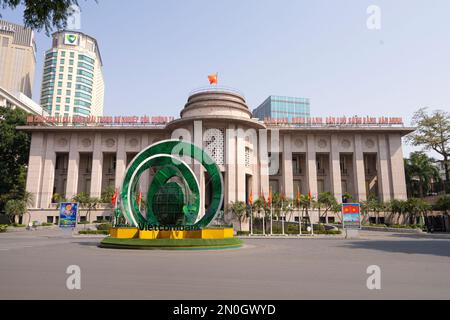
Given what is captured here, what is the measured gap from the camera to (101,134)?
55500mm

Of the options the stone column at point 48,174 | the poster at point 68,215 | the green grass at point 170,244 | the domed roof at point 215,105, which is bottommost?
the green grass at point 170,244

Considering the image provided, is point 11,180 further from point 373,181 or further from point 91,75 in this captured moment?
point 373,181

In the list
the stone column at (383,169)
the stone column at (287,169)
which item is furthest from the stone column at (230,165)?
the stone column at (383,169)

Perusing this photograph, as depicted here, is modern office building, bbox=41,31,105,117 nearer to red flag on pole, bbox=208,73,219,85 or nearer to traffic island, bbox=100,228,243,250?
red flag on pole, bbox=208,73,219,85

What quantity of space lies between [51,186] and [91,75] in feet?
193

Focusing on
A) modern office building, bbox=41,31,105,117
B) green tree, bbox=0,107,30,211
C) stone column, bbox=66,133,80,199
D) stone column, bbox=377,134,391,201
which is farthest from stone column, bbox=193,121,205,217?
modern office building, bbox=41,31,105,117

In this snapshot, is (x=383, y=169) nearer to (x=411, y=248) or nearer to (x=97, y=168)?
(x=411, y=248)

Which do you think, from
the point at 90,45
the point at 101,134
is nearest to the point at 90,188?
the point at 101,134

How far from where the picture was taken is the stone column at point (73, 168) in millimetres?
53000

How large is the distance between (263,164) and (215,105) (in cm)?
1267

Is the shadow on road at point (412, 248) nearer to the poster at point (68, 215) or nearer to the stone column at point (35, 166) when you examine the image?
the poster at point (68, 215)

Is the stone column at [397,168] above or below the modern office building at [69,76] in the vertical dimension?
below

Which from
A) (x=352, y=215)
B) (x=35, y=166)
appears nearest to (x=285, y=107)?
(x=35, y=166)
